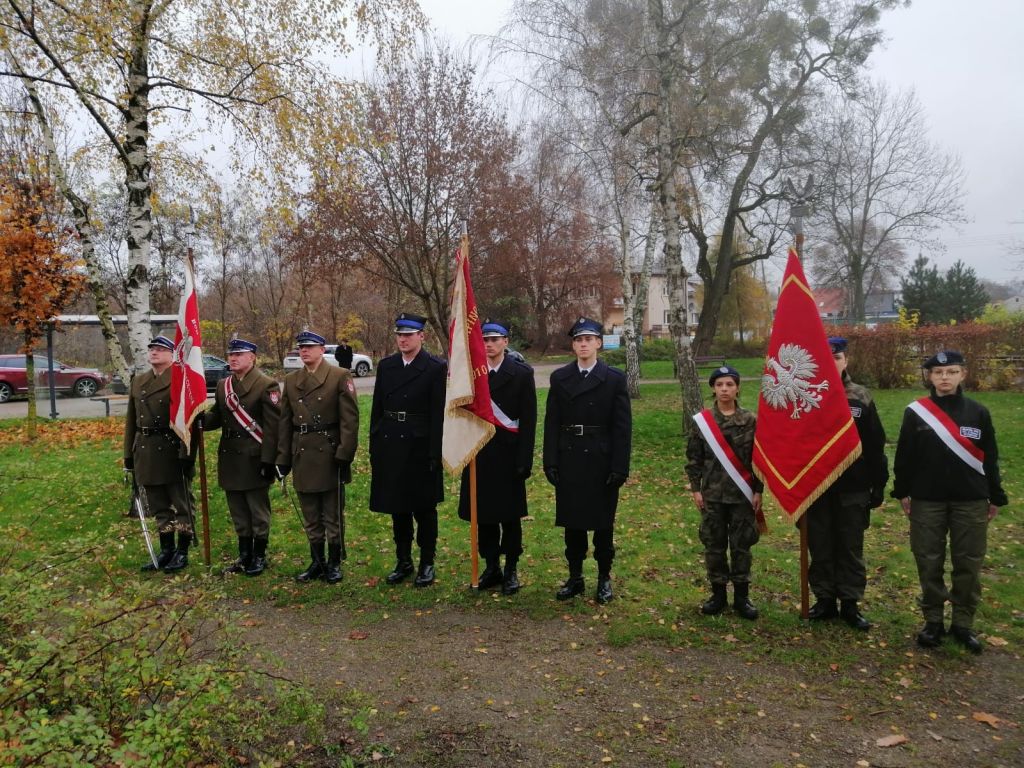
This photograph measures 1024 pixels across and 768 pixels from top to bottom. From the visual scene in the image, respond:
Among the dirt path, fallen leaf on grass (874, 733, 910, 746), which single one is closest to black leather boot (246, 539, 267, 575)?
the dirt path

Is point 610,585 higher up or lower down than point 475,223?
lower down

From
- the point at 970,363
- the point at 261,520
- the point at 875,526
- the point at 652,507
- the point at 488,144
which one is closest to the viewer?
the point at 261,520

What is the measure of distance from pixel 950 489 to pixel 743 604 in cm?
161

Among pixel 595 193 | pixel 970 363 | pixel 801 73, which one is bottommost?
pixel 970 363

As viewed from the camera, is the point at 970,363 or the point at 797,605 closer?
the point at 797,605

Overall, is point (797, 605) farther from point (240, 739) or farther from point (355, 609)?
point (240, 739)

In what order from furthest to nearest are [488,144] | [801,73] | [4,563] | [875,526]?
[801,73], [488,144], [875,526], [4,563]

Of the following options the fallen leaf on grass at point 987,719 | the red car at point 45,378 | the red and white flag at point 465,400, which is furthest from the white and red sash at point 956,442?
the red car at point 45,378

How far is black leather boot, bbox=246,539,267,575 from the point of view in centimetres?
618

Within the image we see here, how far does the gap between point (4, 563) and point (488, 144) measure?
1319 cm

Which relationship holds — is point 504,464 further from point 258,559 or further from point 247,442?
point 258,559

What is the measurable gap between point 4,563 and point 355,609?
7.85 ft

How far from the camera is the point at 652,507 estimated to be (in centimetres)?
843

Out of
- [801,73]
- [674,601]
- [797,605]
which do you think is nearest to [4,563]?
[674,601]
